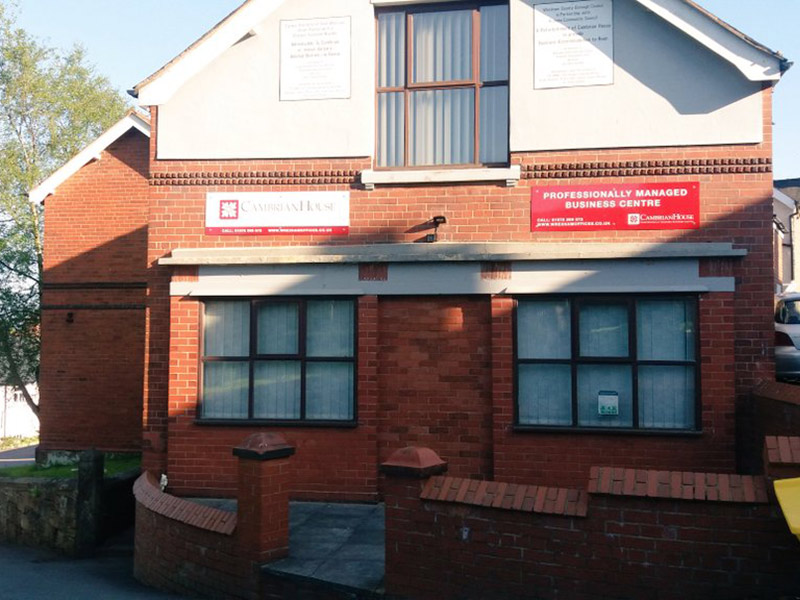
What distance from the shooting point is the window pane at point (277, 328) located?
34.7 feet

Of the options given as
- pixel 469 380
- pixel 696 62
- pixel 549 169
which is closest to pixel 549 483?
pixel 469 380

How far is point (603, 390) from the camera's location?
32.1 ft

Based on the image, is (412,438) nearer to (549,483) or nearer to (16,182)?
(549,483)

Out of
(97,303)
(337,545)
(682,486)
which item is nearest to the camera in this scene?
(682,486)

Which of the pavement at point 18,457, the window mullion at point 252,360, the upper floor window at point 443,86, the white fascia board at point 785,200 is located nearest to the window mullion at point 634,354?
the upper floor window at point 443,86

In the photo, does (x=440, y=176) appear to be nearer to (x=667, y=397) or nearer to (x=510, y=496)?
(x=667, y=397)

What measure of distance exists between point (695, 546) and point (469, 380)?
454 centimetres

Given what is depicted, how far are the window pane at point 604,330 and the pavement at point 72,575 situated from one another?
5.51 m

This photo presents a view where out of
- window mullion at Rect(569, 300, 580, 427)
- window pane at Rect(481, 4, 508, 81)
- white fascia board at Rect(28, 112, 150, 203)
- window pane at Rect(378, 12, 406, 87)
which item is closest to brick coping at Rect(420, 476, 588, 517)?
window mullion at Rect(569, 300, 580, 427)

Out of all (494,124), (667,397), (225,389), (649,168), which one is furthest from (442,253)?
(225,389)

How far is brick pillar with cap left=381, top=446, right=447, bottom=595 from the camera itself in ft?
22.4

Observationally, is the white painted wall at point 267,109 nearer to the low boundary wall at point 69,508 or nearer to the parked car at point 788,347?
the low boundary wall at point 69,508

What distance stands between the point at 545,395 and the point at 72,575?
6787 mm

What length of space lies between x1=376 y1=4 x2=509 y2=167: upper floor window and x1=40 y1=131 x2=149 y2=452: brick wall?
304 inches
